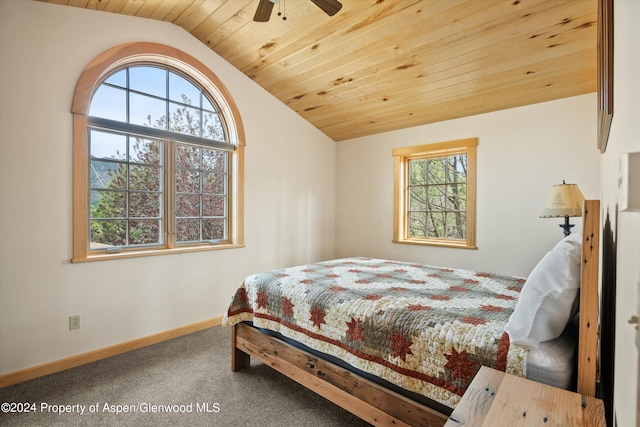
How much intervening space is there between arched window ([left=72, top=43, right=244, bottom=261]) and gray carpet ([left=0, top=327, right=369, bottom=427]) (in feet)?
3.09

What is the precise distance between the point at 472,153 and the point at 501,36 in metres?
1.32

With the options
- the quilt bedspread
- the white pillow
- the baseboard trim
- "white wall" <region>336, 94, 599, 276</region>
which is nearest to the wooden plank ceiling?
"white wall" <region>336, 94, 599, 276</region>

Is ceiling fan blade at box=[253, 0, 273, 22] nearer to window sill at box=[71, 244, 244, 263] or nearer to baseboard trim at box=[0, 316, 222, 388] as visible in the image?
window sill at box=[71, 244, 244, 263]

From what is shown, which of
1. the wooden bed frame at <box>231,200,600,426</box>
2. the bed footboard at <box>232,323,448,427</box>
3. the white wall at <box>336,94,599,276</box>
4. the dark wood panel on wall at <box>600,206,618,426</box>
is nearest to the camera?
the dark wood panel on wall at <box>600,206,618,426</box>

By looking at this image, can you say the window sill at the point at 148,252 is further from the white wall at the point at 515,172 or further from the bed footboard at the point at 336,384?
the white wall at the point at 515,172

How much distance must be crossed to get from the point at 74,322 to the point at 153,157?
156 cm

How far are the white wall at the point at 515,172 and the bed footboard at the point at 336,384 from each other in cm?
234

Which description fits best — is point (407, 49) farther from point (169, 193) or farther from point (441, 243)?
point (169, 193)

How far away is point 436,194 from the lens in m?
4.04

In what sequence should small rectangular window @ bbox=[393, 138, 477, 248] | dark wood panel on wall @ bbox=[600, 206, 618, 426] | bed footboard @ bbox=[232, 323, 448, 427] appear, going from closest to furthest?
dark wood panel on wall @ bbox=[600, 206, 618, 426], bed footboard @ bbox=[232, 323, 448, 427], small rectangular window @ bbox=[393, 138, 477, 248]

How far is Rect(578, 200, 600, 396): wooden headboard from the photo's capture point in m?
1.11

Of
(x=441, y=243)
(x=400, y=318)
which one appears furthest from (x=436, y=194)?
(x=400, y=318)

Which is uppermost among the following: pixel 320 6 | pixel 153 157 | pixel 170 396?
pixel 320 6

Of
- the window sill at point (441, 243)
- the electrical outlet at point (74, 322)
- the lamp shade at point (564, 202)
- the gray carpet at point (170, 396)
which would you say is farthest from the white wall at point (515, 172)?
the electrical outlet at point (74, 322)
